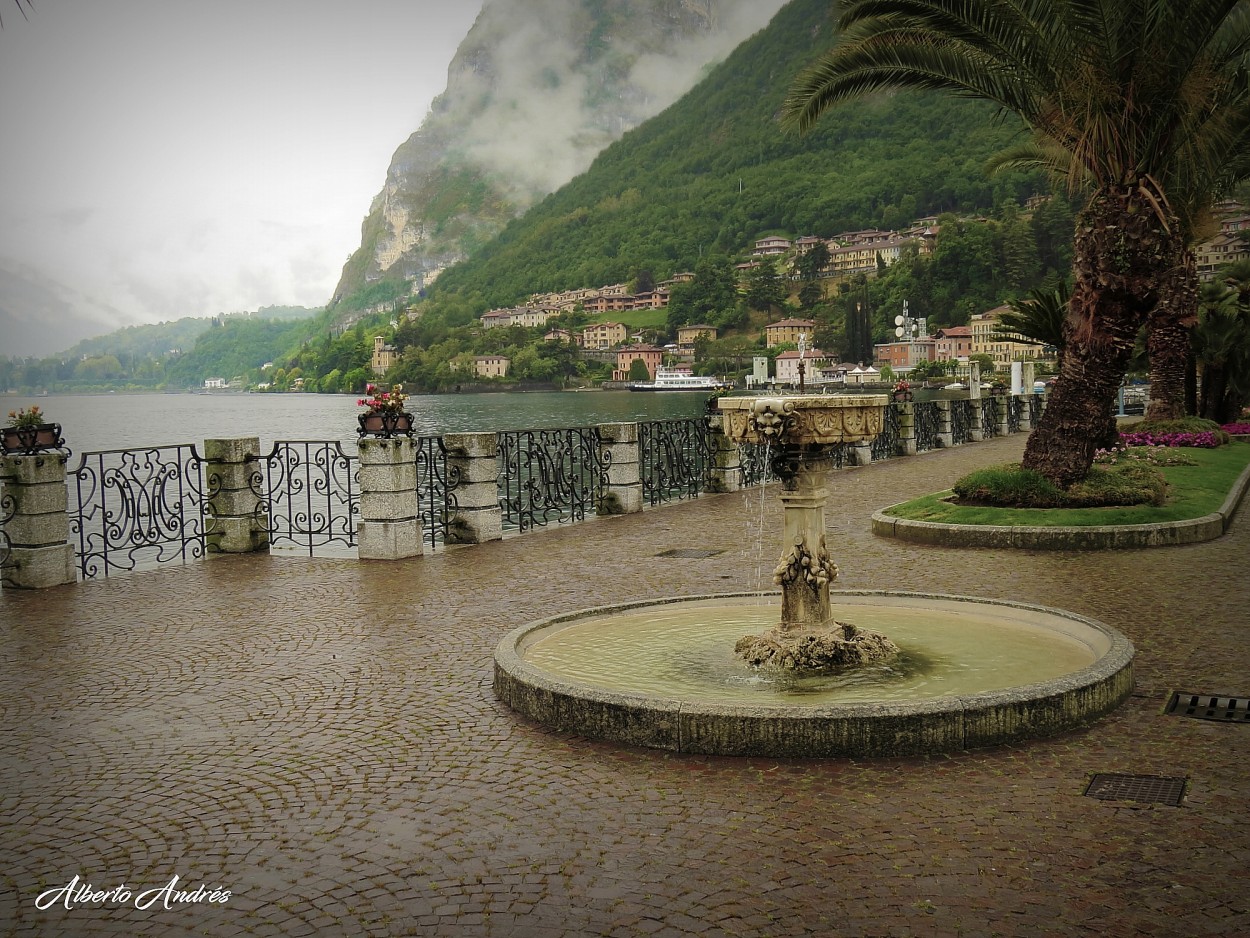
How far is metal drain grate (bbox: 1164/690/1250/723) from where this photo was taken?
5699 millimetres

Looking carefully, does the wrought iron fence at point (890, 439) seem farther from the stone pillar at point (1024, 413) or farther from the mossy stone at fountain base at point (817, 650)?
the mossy stone at fountain base at point (817, 650)

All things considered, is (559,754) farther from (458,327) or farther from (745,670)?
(458,327)

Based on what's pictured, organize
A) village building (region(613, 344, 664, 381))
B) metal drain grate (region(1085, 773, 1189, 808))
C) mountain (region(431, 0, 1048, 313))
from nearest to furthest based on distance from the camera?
metal drain grate (region(1085, 773, 1189, 808)) < mountain (region(431, 0, 1048, 313)) < village building (region(613, 344, 664, 381))

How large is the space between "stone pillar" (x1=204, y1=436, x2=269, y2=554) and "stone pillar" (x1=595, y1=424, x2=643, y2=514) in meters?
5.46

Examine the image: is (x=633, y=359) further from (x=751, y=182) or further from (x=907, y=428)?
(x=907, y=428)

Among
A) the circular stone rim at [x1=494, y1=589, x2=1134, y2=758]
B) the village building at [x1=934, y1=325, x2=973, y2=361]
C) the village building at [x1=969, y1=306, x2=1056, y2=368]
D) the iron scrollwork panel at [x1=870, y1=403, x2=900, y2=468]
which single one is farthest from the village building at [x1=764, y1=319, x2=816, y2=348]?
the circular stone rim at [x1=494, y1=589, x2=1134, y2=758]

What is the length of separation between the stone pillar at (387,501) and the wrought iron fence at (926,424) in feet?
61.2

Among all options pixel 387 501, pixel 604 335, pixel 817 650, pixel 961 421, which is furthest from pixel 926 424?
pixel 604 335

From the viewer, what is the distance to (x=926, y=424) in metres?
29.2

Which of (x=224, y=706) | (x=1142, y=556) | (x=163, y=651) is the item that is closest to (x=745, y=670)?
(x=224, y=706)

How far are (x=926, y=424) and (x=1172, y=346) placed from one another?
21.8 ft

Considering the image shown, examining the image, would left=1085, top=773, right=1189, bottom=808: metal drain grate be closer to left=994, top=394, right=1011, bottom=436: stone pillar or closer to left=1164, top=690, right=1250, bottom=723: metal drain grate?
left=1164, top=690, right=1250, bottom=723: metal drain grate

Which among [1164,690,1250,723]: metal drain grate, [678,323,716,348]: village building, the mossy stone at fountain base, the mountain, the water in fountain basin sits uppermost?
the mountain

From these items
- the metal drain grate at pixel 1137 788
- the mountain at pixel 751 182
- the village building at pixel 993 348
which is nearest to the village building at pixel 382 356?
the mountain at pixel 751 182
